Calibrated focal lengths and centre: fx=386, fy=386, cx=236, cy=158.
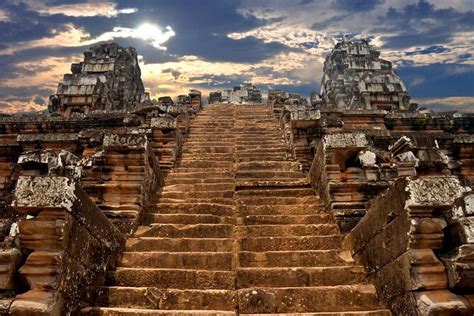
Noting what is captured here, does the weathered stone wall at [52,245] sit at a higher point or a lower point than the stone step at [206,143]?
lower

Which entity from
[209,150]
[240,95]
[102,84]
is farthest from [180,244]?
[240,95]

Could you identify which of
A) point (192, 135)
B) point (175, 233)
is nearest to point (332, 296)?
point (175, 233)

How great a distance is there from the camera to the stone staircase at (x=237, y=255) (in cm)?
412

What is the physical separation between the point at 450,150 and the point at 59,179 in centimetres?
888

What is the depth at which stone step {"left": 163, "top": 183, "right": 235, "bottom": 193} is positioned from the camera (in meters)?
7.34

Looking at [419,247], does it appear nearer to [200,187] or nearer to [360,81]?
[200,187]

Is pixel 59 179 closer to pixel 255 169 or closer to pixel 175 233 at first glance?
pixel 175 233

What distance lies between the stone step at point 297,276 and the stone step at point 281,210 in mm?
1669

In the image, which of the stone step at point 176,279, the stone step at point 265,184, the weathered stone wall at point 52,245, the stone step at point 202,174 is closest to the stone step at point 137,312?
the weathered stone wall at point 52,245

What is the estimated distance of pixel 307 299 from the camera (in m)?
4.14

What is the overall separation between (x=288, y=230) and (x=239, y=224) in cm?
77

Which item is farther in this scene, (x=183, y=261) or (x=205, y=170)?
(x=205, y=170)

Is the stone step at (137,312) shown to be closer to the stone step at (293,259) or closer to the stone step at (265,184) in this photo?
the stone step at (293,259)

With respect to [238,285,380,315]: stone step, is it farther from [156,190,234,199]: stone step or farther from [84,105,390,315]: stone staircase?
[156,190,234,199]: stone step
